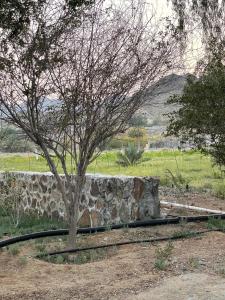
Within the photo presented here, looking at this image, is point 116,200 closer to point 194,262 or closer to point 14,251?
point 14,251

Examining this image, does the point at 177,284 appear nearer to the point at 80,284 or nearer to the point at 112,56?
the point at 80,284

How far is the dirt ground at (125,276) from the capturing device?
6.24 m

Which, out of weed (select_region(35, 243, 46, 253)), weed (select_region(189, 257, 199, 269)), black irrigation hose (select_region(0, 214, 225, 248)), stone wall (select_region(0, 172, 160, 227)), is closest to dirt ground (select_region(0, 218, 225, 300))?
weed (select_region(189, 257, 199, 269))

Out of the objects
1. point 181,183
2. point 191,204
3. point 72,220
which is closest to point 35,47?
point 72,220

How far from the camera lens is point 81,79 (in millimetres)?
8086

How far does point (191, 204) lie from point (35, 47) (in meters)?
7.08

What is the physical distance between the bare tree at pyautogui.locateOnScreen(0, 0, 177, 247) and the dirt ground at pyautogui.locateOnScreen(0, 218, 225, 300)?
4.03ft

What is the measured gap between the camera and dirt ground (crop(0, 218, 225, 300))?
20.5ft

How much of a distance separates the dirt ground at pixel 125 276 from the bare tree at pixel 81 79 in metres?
1.23

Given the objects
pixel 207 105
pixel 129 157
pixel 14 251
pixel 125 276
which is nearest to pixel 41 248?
pixel 14 251

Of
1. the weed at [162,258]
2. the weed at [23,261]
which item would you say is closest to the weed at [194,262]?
the weed at [162,258]

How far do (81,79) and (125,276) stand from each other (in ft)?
9.05

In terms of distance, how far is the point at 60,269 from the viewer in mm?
7461

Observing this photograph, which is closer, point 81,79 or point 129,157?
point 81,79
